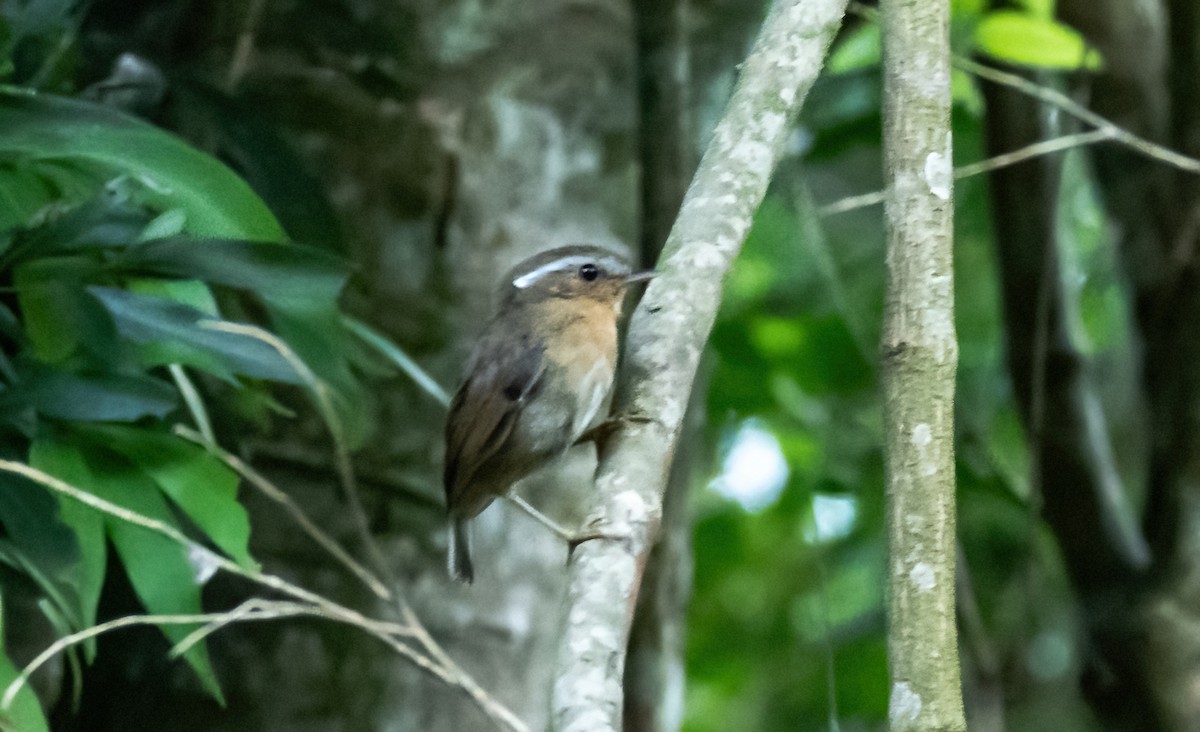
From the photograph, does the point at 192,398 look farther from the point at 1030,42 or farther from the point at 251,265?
the point at 1030,42

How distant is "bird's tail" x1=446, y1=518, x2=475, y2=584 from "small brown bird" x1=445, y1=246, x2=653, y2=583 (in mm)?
84

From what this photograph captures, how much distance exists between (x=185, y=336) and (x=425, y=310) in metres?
0.95

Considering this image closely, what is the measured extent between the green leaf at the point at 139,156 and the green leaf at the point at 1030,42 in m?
1.91

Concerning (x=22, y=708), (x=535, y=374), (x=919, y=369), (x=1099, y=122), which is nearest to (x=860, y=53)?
(x=1099, y=122)

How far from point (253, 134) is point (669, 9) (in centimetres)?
125

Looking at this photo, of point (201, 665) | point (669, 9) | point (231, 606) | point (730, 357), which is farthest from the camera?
point (730, 357)

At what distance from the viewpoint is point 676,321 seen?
1945 millimetres

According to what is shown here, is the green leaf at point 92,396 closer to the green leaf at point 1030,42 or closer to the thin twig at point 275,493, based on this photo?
the thin twig at point 275,493

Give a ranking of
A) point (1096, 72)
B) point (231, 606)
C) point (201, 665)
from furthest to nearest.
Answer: point (1096, 72) → point (231, 606) → point (201, 665)

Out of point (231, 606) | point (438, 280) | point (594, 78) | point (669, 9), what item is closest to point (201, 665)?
point (231, 606)

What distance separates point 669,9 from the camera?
3.72m

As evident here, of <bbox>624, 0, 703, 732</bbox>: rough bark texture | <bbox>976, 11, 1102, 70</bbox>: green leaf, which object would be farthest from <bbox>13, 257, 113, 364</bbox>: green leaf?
<bbox>976, 11, 1102, 70</bbox>: green leaf

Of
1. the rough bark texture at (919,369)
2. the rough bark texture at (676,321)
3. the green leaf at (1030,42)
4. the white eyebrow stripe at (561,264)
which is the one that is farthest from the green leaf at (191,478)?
the green leaf at (1030,42)

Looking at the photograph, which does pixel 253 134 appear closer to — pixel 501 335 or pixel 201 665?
pixel 501 335
